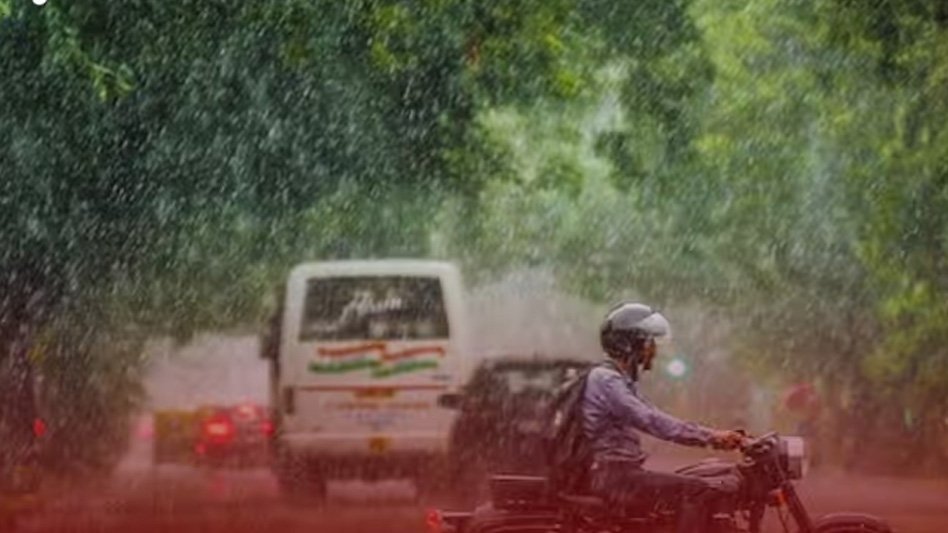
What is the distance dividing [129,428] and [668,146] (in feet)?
44.5

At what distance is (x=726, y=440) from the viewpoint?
824 centimetres

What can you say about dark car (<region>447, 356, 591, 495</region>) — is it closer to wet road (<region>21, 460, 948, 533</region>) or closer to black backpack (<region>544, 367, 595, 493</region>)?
wet road (<region>21, 460, 948, 533</region>)

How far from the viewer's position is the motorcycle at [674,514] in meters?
8.31

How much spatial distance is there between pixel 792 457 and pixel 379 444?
49.8ft

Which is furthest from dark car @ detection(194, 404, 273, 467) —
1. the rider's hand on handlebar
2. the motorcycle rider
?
the rider's hand on handlebar

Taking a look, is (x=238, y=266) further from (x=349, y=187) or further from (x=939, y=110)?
(x=939, y=110)

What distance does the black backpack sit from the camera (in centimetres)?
847

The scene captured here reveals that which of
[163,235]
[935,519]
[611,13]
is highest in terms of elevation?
[611,13]

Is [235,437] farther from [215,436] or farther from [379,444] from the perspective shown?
[379,444]

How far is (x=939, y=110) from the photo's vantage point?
28938mm

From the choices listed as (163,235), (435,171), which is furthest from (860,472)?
(163,235)

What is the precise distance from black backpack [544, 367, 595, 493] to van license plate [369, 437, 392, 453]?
1484cm

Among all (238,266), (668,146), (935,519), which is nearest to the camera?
(935,519)

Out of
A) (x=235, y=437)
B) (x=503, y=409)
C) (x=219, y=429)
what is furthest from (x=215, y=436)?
(x=503, y=409)
